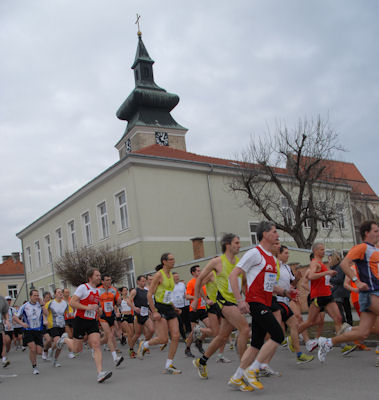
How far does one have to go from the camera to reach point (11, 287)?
72562mm

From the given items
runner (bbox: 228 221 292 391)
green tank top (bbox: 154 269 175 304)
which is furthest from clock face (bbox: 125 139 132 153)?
runner (bbox: 228 221 292 391)

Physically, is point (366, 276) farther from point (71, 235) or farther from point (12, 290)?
point (12, 290)

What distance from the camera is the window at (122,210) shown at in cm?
3130

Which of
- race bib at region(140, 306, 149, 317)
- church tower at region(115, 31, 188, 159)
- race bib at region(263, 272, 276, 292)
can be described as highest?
church tower at region(115, 31, 188, 159)

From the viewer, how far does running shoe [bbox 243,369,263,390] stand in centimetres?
614

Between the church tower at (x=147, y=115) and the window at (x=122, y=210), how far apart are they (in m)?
22.0

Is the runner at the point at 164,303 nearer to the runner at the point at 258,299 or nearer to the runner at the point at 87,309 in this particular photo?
the runner at the point at 87,309

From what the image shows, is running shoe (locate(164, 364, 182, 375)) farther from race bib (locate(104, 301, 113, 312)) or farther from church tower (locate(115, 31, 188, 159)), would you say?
church tower (locate(115, 31, 188, 159))

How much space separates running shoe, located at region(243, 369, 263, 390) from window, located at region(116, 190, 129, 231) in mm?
25127

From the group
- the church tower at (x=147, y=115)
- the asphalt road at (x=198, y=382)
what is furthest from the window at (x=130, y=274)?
the church tower at (x=147, y=115)

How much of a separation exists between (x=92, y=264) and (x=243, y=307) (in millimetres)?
22927

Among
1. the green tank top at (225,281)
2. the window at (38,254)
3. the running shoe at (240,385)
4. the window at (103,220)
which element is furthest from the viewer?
the window at (38,254)

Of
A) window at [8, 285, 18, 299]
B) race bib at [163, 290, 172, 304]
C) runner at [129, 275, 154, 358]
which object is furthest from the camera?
window at [8, 285, 18, 299]

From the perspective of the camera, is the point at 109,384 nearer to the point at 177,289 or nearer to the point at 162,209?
the point at 177,289
